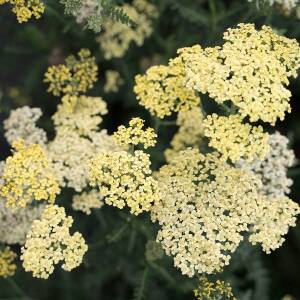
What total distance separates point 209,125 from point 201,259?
0.78 meters

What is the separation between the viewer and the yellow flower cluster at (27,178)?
3643 mm

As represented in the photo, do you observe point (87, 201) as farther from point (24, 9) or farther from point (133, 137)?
point (24, 9)

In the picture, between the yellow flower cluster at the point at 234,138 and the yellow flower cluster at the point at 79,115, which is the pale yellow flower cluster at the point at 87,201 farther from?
the yellow flower cluster at the point at 234,138

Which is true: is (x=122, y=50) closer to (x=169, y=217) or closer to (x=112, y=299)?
(x=169, y=217)

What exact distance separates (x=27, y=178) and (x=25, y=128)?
2.23ft

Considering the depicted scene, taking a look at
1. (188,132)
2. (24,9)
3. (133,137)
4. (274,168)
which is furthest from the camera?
(188,132)

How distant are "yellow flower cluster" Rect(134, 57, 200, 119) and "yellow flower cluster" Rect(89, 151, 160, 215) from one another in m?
0.52

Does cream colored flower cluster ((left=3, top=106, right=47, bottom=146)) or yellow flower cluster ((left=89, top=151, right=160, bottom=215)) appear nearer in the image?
yellow flower cluster ((left=89, top=151, right=160, bottom=215))

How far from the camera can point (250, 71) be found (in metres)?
3.38

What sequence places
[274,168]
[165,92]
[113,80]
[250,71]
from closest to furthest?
[250,71]
[165,92]
[274,168]
[113,80]

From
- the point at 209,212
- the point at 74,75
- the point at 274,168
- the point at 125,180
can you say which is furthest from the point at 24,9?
the point at 274,168

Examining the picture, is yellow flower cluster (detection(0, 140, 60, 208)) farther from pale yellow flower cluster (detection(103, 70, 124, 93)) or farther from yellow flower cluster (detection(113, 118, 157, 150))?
pale yellow flower cluster (detection(103, 70, 124, 93))

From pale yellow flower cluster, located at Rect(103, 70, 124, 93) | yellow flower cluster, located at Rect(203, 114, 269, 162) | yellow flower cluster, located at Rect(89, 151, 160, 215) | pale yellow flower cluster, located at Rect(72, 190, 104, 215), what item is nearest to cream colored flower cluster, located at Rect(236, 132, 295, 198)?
yellow flower cluster, located at Rect(203, 114, 269, 162)

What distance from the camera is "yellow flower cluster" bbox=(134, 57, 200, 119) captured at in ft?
12.5
